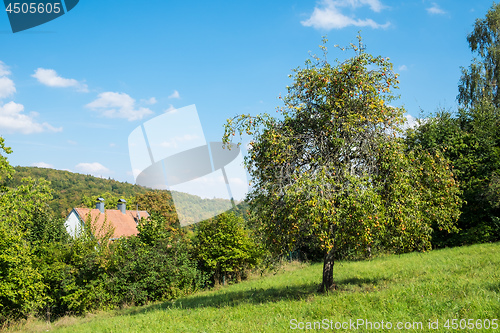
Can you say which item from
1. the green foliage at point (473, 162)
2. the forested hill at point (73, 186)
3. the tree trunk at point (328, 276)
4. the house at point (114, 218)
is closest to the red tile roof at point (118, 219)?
the house at point (114, 218)

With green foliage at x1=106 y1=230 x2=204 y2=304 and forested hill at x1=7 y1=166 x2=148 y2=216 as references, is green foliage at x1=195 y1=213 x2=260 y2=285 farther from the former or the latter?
forested hill at x1=7 y1=166 x2=148 y2=216

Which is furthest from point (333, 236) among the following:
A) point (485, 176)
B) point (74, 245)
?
point (485, 176)

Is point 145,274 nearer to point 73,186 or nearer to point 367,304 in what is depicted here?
point 367,304

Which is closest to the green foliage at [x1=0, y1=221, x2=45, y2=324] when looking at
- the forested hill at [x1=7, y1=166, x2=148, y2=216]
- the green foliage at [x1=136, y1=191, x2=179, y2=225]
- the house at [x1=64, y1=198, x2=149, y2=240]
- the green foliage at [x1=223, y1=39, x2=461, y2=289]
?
the green foliage at [x1=223, y1=39, x2=461, y2=289]

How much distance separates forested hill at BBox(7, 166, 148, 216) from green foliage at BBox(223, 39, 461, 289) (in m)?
63.8

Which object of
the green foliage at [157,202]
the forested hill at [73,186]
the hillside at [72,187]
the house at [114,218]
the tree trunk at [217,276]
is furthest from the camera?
the forested hill at [73,186]

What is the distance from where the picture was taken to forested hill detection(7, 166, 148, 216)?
7149 cm

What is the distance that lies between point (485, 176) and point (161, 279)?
2128cm

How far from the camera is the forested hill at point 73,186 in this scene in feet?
235

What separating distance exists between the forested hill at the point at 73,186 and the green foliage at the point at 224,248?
166ft

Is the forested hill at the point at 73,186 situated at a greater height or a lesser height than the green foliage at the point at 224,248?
greater

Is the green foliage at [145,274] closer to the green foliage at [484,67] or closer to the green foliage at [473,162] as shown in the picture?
the green foliage at [473,162]

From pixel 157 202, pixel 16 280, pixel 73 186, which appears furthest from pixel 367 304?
pixel 73 186

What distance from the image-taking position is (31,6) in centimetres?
1384
